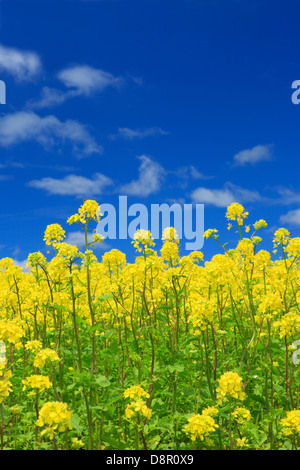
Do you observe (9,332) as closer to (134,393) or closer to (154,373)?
(134,393)

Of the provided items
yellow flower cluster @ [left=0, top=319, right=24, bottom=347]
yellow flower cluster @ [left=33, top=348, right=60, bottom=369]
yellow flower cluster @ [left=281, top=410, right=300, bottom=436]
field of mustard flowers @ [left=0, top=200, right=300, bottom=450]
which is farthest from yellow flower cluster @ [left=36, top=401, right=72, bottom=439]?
yellow flower cluster @ [left=281, top=410, right=300, bottom=436]

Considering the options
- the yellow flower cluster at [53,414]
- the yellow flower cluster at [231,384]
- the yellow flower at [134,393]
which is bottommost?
the yellow flower cluster at [53,414]

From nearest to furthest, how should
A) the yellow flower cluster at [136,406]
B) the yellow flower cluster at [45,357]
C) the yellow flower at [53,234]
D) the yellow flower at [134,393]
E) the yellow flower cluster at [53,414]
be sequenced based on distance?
the yellow flower cluster at [53,414], the yellow flower cluster at [136,406], the yellow flower at [134,393], the yellow flower cluster at [45,357], the yellow flower at [53,234]

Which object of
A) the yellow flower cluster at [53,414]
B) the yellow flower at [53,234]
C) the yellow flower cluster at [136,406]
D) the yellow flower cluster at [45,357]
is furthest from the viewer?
the yellow flower at [53,234]

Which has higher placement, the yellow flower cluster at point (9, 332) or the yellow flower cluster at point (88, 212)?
the yellow flower cluster at point (88, 212)

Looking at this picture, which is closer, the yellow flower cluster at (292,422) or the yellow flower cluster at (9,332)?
the yellow flower cluster at (9,332)

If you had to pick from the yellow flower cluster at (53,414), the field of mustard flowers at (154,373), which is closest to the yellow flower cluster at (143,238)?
the field of mustard flowers at (154,373)

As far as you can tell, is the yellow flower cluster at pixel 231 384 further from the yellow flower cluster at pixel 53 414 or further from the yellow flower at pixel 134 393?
the yellow flower cluster at pixel 53 414

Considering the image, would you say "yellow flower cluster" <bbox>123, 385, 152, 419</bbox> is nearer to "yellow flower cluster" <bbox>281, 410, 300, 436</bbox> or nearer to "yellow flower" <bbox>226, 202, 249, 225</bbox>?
"yellow flower cluster" <bbox>281, 410, 300, 436</bbox>

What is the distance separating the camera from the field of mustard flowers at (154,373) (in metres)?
4.54

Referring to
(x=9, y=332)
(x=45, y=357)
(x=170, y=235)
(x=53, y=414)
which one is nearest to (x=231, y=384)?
(x=53, y=414)

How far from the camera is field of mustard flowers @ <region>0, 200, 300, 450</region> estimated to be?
454 centimetres
